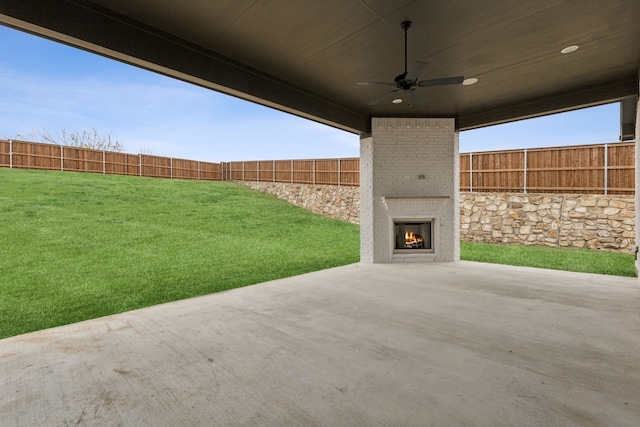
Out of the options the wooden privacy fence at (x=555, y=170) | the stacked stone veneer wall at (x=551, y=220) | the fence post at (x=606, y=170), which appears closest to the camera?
the stacked stone veneer wall at (x=551, y=220)

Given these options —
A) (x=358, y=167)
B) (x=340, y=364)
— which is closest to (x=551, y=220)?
(x=358, y=167)

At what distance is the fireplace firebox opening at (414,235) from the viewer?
6062 millimetres

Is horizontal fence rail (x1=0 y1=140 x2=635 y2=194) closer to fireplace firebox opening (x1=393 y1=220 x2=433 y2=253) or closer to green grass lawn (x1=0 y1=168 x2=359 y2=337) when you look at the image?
green grass lawn (x1=0 y1=168 x2=359 y2=337)

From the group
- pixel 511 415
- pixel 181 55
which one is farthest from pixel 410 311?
pixel 181 55

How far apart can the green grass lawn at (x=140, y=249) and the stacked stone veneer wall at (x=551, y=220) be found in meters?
0.85

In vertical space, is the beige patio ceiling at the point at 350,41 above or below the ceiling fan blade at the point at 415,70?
above

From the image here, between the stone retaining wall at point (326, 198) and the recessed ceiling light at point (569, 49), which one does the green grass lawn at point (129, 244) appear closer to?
the stone retaining wall at point (326, 198)

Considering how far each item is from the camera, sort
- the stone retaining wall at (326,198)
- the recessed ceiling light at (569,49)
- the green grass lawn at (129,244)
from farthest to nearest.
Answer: the stone retaining wall at (326,198) → the green grass lawn at (129,244) → the recessed ceiling light at (569,49)

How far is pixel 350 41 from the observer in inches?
124

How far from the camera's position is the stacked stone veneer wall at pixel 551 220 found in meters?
7.15

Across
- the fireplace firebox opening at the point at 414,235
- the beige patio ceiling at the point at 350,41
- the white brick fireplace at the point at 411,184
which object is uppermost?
the beige patio ceiling at the point at 350,41

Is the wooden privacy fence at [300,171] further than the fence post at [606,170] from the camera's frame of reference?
Yes

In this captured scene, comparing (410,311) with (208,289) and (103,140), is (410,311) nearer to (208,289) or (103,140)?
(208,289)

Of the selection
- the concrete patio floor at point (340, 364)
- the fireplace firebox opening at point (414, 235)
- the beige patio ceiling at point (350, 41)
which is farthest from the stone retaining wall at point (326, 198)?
the concrete patio floor at point (340, 364)
